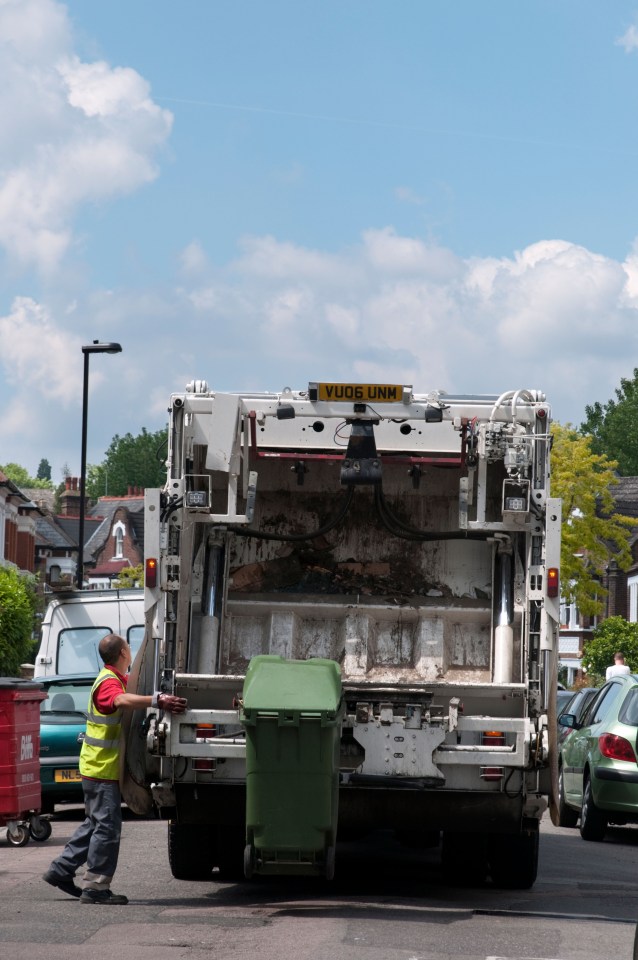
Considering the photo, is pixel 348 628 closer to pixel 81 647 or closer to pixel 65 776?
pixel 65 776

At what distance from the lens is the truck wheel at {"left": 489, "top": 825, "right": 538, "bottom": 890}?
10.3m

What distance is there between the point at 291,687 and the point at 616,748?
229 inches

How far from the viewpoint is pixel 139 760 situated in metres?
9.82

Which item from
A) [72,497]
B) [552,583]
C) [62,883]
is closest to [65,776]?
[62,883]

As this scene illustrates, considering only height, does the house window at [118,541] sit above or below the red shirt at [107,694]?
above

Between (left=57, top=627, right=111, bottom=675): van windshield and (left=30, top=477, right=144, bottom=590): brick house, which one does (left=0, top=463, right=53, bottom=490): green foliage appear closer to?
(left=30, top=477, right=144, bottom=590): brick house

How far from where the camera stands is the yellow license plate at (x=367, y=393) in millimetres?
10016

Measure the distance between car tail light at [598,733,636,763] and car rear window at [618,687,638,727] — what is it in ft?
0.59

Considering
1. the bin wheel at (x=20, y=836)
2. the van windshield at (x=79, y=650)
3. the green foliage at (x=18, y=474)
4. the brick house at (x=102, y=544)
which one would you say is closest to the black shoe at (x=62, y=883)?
the bin wheel at (x=20, y=836)

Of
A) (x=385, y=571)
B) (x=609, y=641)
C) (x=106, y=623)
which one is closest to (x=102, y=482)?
(x=609, y=641)

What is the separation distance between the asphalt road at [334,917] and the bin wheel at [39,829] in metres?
1.09

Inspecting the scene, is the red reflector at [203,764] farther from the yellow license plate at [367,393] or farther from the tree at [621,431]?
the tree at [621,431]

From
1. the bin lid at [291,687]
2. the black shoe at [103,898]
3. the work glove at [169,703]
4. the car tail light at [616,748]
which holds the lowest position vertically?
the black shoe at [103,898]

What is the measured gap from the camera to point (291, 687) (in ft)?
29.4
